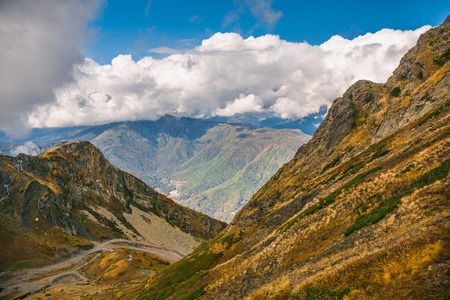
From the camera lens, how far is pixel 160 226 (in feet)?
529

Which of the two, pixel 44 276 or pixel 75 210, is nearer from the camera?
pixel 44 276

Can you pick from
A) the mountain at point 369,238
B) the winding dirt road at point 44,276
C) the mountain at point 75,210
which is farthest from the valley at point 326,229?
the mountain at point 75,210

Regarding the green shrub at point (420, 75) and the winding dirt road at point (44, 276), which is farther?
the winding dirt road at point (44, 276)

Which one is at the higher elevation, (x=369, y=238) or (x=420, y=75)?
(x=420, y=75)

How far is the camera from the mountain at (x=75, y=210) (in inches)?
3551

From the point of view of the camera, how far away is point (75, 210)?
132 metres

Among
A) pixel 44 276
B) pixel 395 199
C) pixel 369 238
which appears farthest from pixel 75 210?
pixel 395 199

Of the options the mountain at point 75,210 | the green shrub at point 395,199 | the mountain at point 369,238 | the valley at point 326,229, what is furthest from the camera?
the mountain at point 75,210

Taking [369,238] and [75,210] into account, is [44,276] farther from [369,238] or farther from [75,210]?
[369,238]

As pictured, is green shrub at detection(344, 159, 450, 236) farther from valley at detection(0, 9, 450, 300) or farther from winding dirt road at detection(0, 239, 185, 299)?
winding dirt road at detection(0, 239, 185, 299)

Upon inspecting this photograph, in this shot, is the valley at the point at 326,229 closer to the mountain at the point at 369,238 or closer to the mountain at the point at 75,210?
the mountain at the point at 369,238

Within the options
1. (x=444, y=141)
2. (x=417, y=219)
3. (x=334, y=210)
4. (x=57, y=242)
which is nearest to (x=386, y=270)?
(x=417, y=219)

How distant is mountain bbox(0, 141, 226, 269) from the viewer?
296ft

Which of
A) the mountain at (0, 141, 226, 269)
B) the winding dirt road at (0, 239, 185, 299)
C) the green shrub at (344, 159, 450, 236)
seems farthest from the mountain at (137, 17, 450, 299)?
the mountain at (0, 141, 226, 269)
